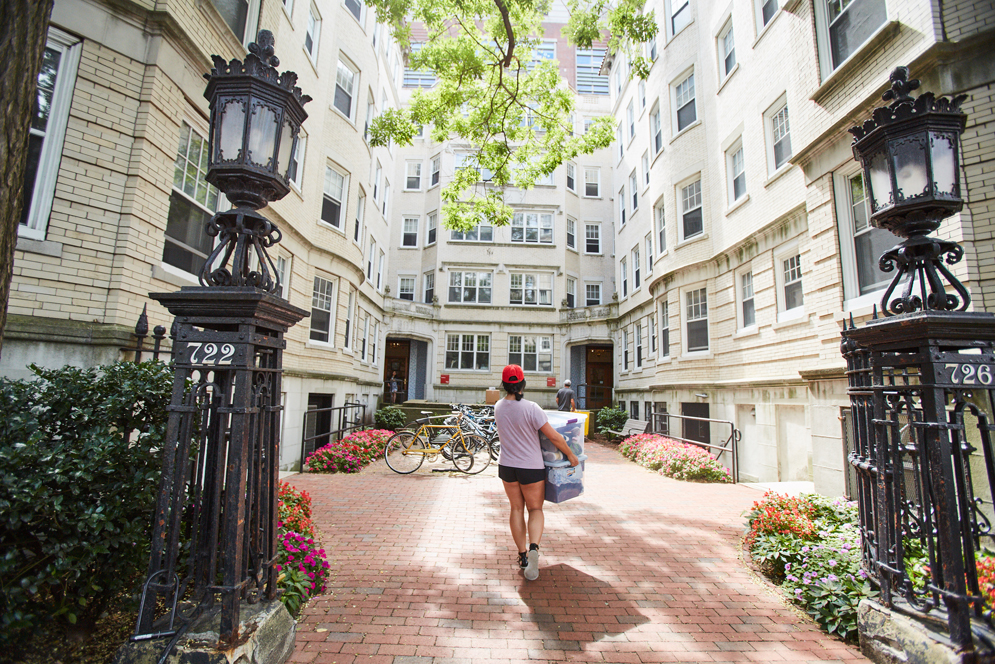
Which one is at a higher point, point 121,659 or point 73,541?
point 73,541

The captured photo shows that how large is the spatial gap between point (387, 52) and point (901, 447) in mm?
21928

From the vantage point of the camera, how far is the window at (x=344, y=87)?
46.1ft

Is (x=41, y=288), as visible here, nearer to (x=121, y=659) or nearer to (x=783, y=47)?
(x=121, y=659)

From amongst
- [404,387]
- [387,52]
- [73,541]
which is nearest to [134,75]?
[73,541]

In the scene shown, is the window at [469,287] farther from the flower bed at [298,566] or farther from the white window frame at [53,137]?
the flower bed at [298,566]

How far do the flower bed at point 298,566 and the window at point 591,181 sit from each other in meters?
25.5

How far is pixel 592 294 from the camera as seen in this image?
2641cm

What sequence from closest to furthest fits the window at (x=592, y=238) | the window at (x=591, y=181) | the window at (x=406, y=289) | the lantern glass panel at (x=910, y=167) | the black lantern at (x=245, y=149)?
the black lantern at (x=245, y=149)
the lantern glass panel at (x=910, y=167)
the window at (x=406, y=289)
the window at (x=592, y=238)
the window at (x=591, y=181)

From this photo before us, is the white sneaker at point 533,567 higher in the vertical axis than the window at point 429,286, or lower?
lower

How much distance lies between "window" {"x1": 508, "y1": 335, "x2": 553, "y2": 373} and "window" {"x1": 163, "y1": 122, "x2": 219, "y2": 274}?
1804cm

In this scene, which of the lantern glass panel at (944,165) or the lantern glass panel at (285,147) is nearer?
the lantern glass panel at (944,165)

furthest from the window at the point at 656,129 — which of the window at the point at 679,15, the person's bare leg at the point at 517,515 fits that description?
the person's bare leg at the point at 517,515

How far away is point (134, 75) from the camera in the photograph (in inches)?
233

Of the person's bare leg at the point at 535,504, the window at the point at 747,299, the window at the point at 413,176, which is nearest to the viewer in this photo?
the person's bare leg at the point at 535,504
